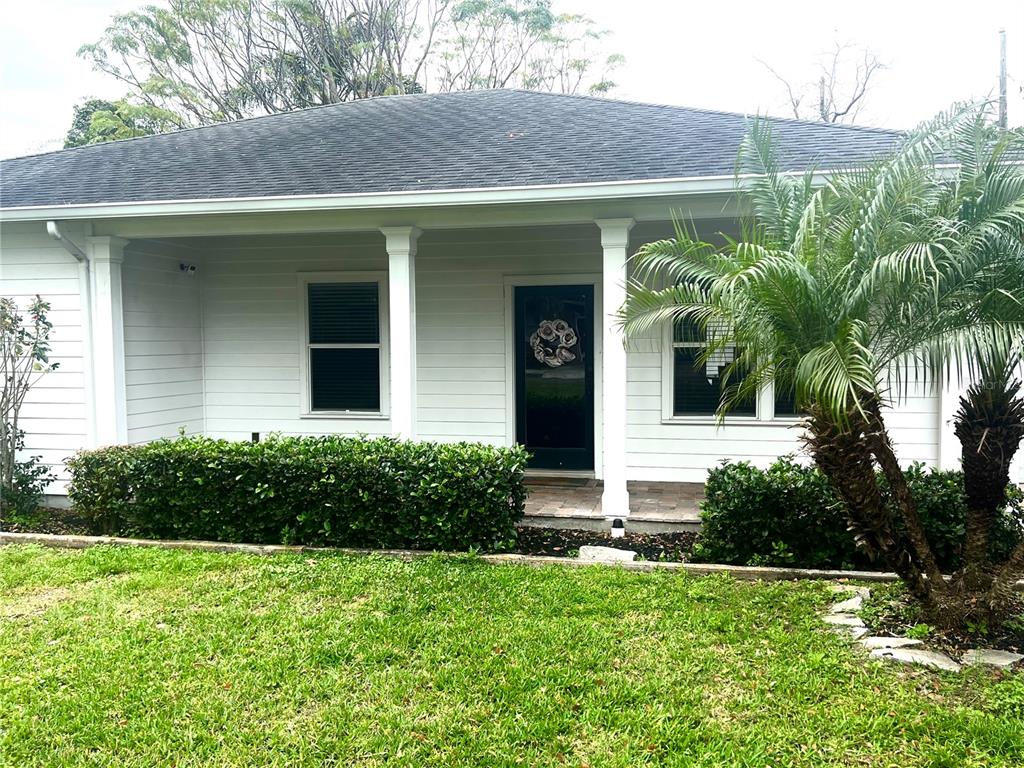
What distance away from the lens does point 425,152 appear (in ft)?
24.4

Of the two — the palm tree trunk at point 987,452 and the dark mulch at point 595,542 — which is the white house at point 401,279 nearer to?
the dark mulch at point 595,542

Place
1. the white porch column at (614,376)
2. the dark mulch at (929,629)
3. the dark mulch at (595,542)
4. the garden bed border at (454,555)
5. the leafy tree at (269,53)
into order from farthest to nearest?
the leafy tree at (269,53), the white porch column at (614,376), the dark mulch at (595,542), the garden bed border at (454,555), the dark mulch at (929,629)

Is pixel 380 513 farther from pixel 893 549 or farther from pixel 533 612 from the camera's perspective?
pixel 893 549

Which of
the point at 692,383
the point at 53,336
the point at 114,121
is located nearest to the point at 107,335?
the point at 53,336

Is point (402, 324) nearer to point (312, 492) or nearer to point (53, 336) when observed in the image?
point (312, 492)

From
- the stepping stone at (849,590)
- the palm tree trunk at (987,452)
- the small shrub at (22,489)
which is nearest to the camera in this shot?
the palm tree trunk at (987,452)

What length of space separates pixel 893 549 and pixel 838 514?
1.06m

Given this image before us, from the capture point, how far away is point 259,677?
136 inches

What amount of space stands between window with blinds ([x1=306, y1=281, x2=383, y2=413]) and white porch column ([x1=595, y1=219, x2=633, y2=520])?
3307 mm

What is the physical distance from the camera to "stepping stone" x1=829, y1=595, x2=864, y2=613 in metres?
4.20

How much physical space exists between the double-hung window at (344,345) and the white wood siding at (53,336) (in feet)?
7.62

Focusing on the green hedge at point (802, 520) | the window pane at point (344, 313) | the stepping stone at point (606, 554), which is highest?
the window pane at point (344, 313)

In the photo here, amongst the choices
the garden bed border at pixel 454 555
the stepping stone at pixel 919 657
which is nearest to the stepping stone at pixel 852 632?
the stepping stone at pixel 919 657

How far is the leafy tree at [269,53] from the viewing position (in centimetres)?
2325
